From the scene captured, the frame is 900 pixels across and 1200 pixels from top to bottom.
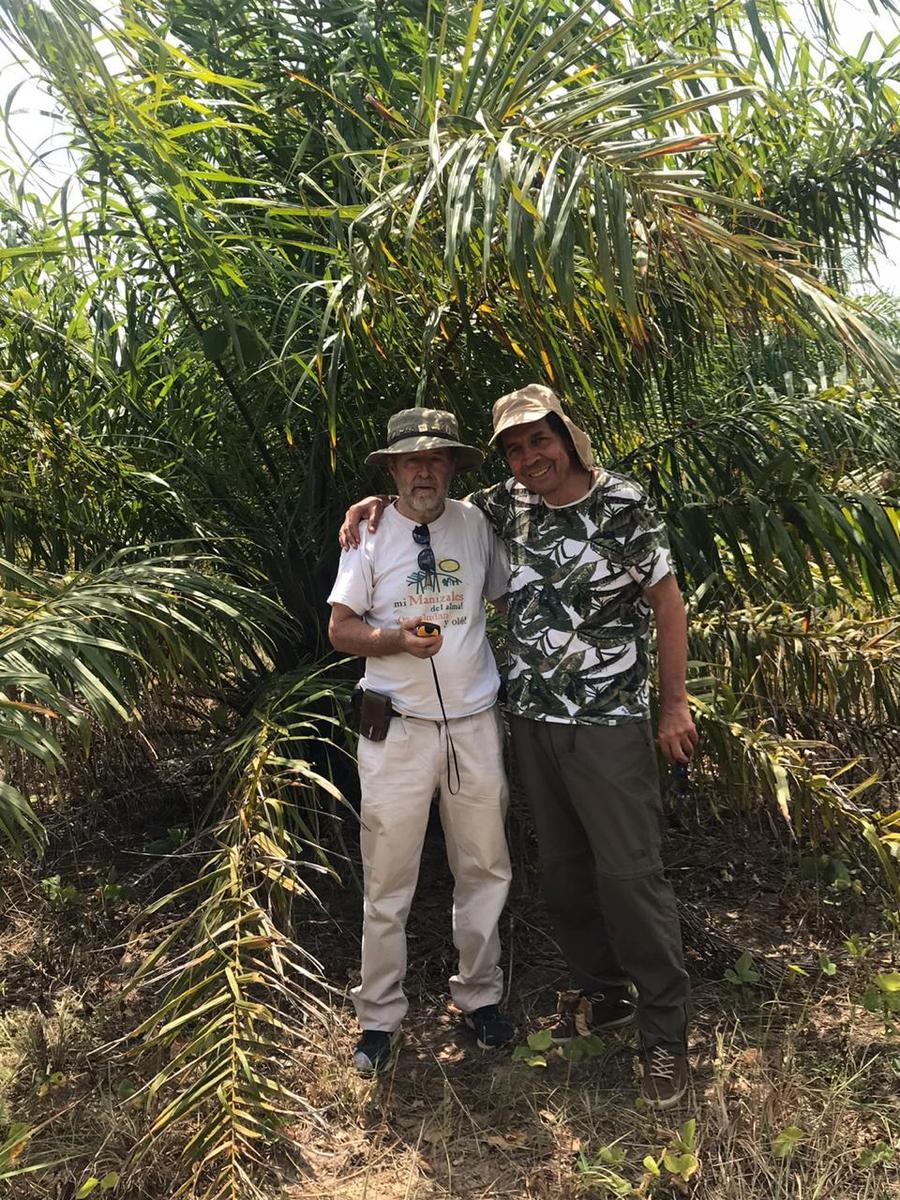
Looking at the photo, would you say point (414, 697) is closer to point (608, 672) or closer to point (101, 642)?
point (608, 672)

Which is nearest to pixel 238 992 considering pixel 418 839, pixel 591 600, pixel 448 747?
pixel 418 839

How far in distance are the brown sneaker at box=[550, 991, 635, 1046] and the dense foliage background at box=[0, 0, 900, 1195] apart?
726mm

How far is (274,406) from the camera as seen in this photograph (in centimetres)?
368

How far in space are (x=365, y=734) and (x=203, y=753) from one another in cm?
118

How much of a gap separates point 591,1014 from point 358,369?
1941 mm

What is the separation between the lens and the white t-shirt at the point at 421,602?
2877mm

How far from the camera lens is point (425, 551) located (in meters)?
2.87

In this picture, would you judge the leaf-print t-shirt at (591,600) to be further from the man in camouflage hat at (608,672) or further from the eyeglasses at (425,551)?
the eyeglasses at (425,551)

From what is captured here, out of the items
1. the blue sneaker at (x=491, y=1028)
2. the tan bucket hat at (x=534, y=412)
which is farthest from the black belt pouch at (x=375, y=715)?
the blue sneaker at (x=491, y=1028)

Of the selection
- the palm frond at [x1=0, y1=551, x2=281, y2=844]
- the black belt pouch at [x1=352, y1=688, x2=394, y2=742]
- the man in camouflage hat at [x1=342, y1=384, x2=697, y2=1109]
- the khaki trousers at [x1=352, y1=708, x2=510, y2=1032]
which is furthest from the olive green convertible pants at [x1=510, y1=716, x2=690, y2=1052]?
the palm frond at [x1=0, y1=551, x2=281, y2=844]

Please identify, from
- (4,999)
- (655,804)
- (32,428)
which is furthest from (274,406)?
(4,999)

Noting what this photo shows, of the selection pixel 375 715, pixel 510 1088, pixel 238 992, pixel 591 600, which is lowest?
pixel 510 1088

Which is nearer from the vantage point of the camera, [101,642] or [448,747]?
[101,642]

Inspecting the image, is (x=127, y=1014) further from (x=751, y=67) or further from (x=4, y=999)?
(x=751, y=67)
